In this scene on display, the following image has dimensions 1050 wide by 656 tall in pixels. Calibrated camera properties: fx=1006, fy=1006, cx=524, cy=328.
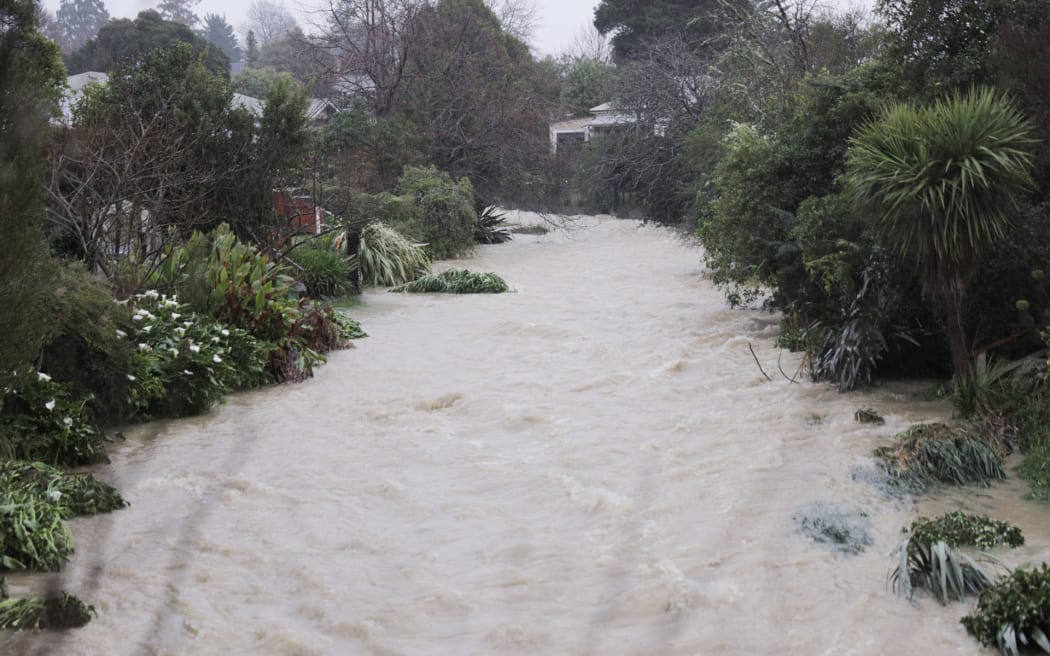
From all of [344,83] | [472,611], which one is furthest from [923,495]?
[344,83]

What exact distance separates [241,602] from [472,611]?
127 centimetres

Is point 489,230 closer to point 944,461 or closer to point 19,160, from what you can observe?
point 944,461

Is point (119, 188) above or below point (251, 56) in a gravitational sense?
below

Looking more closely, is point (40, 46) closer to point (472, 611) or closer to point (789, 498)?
point (472, 611)

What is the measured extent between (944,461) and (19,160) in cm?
605

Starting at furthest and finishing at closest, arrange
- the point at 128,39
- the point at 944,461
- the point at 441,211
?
the point at 128,39 < the point at 441,211 < the point at 944,461

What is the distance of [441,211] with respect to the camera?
A: 22672 mm

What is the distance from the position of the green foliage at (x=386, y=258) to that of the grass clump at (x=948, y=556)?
1368cm

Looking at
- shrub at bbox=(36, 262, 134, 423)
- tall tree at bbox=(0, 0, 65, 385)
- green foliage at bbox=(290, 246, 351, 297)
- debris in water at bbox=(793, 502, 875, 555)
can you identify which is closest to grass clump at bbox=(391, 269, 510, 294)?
green foliage at bbox=(290, 246, 351, 297)

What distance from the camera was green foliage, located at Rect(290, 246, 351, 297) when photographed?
16.2m

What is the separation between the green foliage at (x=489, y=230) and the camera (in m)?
28.0

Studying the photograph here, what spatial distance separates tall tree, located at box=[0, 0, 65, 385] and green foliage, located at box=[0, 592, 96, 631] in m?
1.23

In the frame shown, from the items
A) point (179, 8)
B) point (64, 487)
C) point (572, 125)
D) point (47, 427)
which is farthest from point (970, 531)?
point (572, 125)

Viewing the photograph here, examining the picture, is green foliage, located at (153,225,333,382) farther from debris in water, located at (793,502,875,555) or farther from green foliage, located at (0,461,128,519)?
debris in water, located at (793,502,875,555)
